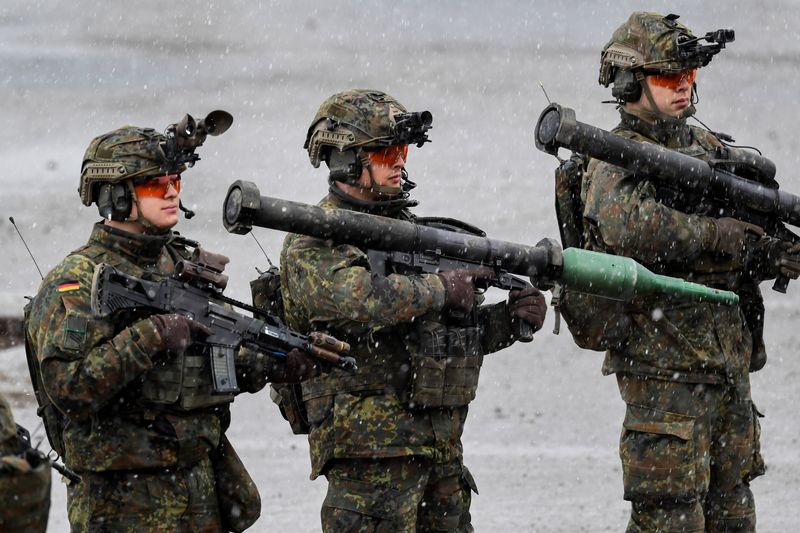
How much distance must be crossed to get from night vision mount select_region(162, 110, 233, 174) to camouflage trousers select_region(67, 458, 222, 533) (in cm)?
122

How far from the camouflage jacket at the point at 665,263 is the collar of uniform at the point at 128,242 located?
2144 mm

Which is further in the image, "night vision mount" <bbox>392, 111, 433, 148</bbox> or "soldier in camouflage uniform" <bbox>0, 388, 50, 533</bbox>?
"night vision mount" <bbox>392, 111, 433, 148</bbox>

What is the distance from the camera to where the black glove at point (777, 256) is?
722 centimetres

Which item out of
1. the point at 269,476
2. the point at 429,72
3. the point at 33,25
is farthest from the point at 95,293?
the point at 33,25

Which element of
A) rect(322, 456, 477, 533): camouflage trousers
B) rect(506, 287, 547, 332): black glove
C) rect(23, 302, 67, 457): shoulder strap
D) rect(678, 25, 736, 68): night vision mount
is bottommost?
rect(322, 456, 477, 533): camouflage trousers

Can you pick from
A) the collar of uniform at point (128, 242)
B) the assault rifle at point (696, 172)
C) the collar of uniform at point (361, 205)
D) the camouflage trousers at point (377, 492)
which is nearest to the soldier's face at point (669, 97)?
the assault rifle at point (696, 172)

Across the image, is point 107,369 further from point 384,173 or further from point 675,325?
point 675,325

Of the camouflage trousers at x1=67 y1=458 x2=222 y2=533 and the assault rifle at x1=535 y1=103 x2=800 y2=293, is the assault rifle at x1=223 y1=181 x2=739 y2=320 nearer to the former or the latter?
the assault rifle at x1=535 y1=103 x2=800 y2=293

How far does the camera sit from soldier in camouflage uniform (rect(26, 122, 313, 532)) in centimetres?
571

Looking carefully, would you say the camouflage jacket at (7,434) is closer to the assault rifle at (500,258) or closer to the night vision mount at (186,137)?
the night vision mount at (186,137)

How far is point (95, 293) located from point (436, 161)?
10318 millimetres

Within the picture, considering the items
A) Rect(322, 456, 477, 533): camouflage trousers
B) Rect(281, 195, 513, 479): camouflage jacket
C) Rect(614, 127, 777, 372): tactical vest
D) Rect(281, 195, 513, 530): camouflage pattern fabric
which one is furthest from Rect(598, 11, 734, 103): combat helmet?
Rect(322, 456, 477, 533): camouflage trousers

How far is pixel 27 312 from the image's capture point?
19.7 feet

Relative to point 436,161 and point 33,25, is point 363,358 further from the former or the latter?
point 33,25
